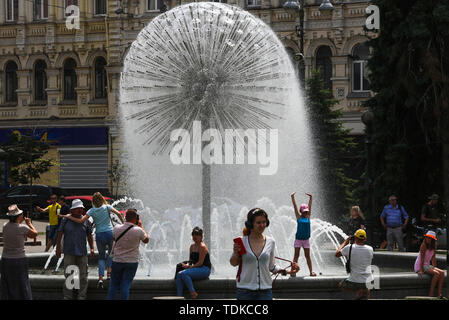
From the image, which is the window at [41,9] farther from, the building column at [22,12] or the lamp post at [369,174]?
the lamp post at [369,174]

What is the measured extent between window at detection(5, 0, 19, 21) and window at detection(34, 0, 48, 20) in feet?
3.13

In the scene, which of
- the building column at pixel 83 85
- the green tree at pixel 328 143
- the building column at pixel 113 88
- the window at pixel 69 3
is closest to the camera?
the green tree at pixel 328 143

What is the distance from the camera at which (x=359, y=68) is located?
37312mm

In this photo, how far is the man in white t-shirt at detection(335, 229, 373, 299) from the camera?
37.7ft

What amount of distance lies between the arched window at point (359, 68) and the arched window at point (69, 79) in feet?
42.6

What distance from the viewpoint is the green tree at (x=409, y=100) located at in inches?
853

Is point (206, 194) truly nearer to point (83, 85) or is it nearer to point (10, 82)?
point (83, 85)

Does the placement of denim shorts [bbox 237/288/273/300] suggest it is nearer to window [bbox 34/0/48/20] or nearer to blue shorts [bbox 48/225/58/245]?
blue shorts [bbox 48/225/58/245]

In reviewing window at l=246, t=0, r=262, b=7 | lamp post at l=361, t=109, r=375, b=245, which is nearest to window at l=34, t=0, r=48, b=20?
window at l=246, t=0, r=262, b=7

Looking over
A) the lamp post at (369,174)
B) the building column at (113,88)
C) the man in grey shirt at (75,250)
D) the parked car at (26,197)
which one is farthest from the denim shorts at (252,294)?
the building column at (113,88)

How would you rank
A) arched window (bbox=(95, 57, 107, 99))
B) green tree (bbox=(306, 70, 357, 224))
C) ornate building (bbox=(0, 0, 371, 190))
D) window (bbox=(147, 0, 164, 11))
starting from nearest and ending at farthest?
green tree (bbox=(306, 70, 357, 224)) → ornate building (bbox=(0, 0, 371, 190)) → window (bbox=(147, 0, 164, 11)) → arched window (bbox=(95, 57, 107, 99))

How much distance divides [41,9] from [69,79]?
348 cm
